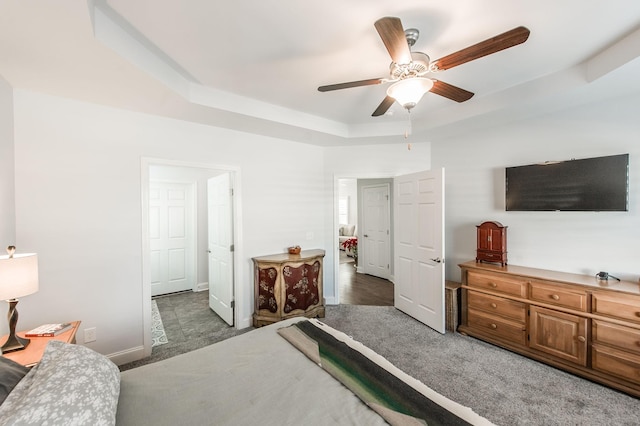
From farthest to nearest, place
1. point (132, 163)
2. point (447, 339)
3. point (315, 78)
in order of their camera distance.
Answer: point (447, 339) < point (132, 163) < point (315, 78)

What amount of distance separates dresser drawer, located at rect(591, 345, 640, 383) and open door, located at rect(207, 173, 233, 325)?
3.70m

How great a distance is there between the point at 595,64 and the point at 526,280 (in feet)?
6.43

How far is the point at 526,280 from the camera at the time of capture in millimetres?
2686

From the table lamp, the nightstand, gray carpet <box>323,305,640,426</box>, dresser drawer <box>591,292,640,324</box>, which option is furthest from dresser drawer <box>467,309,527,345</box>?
the table lamp

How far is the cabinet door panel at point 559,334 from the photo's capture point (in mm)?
2322

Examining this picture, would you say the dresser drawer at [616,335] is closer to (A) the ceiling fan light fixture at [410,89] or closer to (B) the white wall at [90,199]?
(A) the ceiling fan light fixture at [410,89]

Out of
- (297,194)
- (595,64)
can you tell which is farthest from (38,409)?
(595,64)

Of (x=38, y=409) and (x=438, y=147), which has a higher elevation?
→ (x=438, y=147)

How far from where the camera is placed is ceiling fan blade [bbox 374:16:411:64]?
1.29 metres

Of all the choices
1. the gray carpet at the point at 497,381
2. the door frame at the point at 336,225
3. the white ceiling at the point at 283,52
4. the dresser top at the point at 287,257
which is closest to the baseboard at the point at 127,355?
the dresser top at the point at 287,257

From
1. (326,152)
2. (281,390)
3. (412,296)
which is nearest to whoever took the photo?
(281,390)

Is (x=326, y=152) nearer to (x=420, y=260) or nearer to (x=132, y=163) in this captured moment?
(x=420, y=260)

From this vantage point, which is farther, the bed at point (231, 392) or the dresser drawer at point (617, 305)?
the dresser drawer at point (617, 305)

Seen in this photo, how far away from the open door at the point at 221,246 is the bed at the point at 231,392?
1.95 meters
